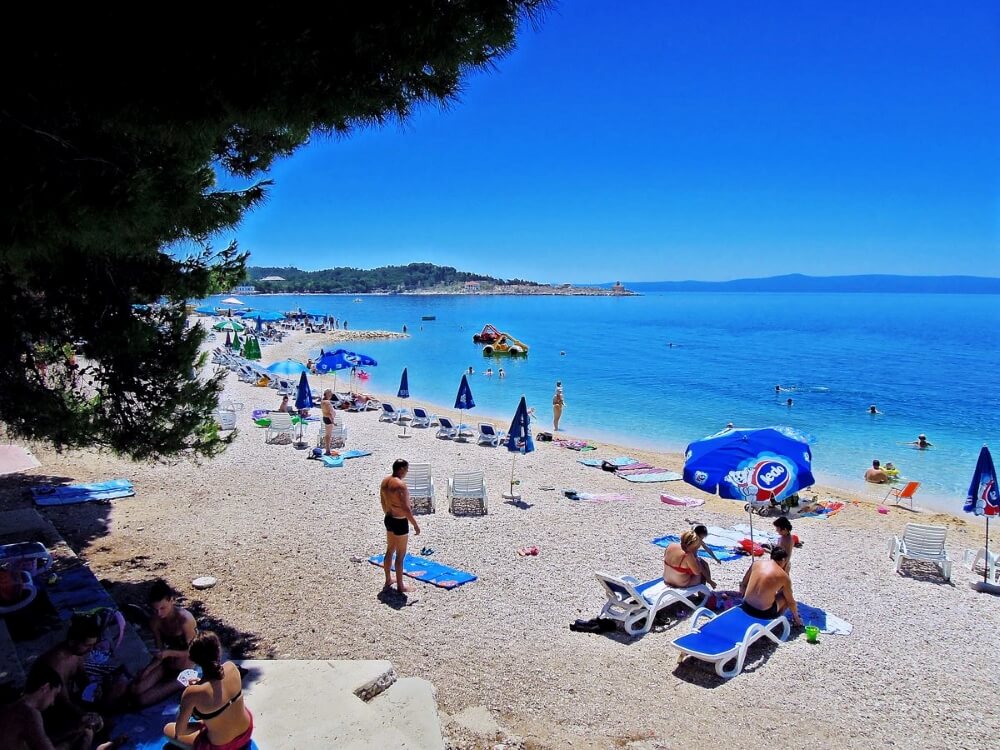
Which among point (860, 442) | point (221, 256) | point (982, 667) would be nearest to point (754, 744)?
point (982, 667)

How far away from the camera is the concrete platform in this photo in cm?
418

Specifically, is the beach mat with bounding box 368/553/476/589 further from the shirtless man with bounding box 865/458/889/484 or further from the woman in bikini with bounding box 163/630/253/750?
the shirtless man with bounding box 865/458/889/484

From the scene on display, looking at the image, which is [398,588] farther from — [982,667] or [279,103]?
[982,667]

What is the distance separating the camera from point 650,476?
14352mm

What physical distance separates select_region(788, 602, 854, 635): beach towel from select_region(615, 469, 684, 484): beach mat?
21.9 feet

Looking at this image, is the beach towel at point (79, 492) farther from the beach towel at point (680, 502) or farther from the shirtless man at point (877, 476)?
the shirtless man at point (877, 476)

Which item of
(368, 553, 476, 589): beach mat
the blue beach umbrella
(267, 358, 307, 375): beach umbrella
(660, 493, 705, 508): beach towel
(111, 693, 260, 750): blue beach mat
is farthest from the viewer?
(267, 358, 307, 375): beach umbrella

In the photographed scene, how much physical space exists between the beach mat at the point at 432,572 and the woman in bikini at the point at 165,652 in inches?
120

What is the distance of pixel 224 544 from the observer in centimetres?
842

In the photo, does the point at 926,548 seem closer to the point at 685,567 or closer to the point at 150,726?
the point at 685,567

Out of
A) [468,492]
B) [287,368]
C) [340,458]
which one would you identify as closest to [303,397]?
[287,368]

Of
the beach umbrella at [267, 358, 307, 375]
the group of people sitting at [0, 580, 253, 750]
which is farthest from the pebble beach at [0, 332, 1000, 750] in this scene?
the beach umbrella at [267, 358, 307, 375]

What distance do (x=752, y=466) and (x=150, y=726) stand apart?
6.20 metres

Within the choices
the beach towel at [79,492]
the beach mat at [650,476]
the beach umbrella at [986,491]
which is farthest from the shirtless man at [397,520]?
the beach mat at [650,476]
